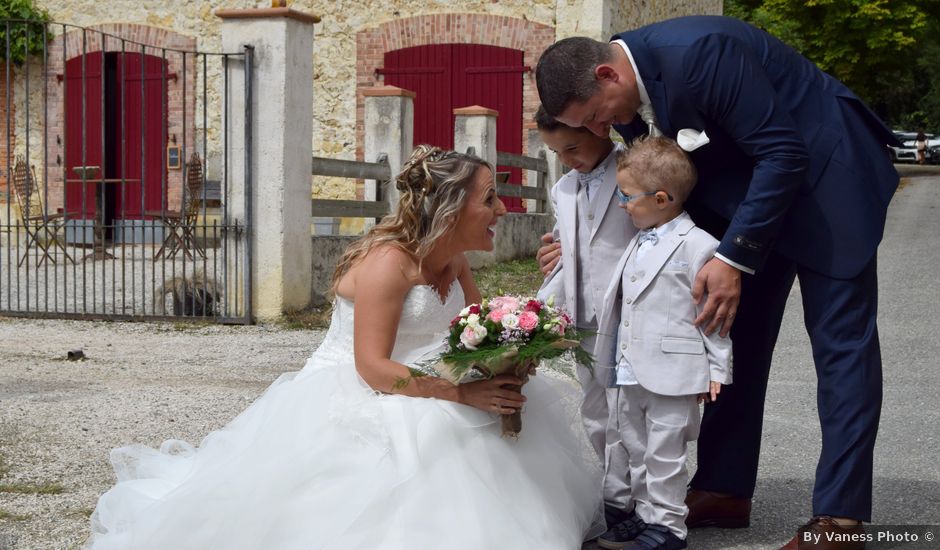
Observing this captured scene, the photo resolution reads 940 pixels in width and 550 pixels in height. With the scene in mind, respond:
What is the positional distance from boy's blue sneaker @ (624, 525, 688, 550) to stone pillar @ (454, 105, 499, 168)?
9436mm

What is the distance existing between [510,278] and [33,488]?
795cm

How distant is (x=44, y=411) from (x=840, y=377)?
13.4ft

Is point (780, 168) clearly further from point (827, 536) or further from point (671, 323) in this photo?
point (827, 536)

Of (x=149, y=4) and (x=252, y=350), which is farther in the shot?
(x=149, y=4)

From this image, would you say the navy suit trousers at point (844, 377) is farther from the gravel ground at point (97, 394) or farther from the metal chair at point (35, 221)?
the metal chair at point (35, 221)

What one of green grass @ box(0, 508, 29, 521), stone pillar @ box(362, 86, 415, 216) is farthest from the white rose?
stone pillar @ box(362, 86, 415, 216)

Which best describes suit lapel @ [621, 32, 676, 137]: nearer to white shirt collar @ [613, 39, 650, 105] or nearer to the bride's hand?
white shirt collar @ [613, 39, 650, 105]

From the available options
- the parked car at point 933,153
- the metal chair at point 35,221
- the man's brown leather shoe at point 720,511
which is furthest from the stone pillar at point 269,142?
the parked car at point 933,153

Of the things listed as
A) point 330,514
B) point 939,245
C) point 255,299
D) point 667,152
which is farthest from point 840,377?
point 939,245

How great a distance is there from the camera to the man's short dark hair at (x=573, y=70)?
3391 mm

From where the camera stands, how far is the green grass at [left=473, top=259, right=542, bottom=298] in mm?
11158

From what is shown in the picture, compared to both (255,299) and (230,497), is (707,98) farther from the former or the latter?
(255,299)

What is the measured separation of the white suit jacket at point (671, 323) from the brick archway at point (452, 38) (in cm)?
1087

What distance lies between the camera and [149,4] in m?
16.0
